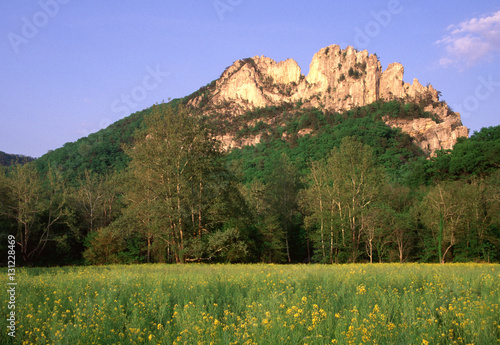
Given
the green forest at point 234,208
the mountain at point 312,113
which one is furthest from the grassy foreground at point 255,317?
the mountain at point 312,113

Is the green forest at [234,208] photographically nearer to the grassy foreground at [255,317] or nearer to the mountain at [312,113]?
the grassy foreground at [255,317]

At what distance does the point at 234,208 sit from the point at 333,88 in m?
114

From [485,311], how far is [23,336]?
6.99 m

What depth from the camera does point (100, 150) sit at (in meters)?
85.9

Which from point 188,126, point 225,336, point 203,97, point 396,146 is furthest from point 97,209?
point 203,97

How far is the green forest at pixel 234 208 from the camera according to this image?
25297 mm

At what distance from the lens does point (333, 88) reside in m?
132

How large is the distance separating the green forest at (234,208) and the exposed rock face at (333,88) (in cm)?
3306

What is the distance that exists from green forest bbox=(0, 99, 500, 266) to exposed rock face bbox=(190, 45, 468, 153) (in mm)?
33064

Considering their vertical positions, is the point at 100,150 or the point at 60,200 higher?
the point at 100,150

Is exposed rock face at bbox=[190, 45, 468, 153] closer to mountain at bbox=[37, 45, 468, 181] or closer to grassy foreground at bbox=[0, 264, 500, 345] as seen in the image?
mountain at bbox=[37, 45, 468, 181]

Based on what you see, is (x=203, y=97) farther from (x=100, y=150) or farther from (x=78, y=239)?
(x=78, y=239)

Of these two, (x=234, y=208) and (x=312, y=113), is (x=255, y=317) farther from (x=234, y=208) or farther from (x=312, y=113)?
(x=312, y=113)

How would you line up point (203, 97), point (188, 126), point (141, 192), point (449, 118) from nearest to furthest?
point (188, 126), point (141, 192), point (449, 118), point (203, 97)
